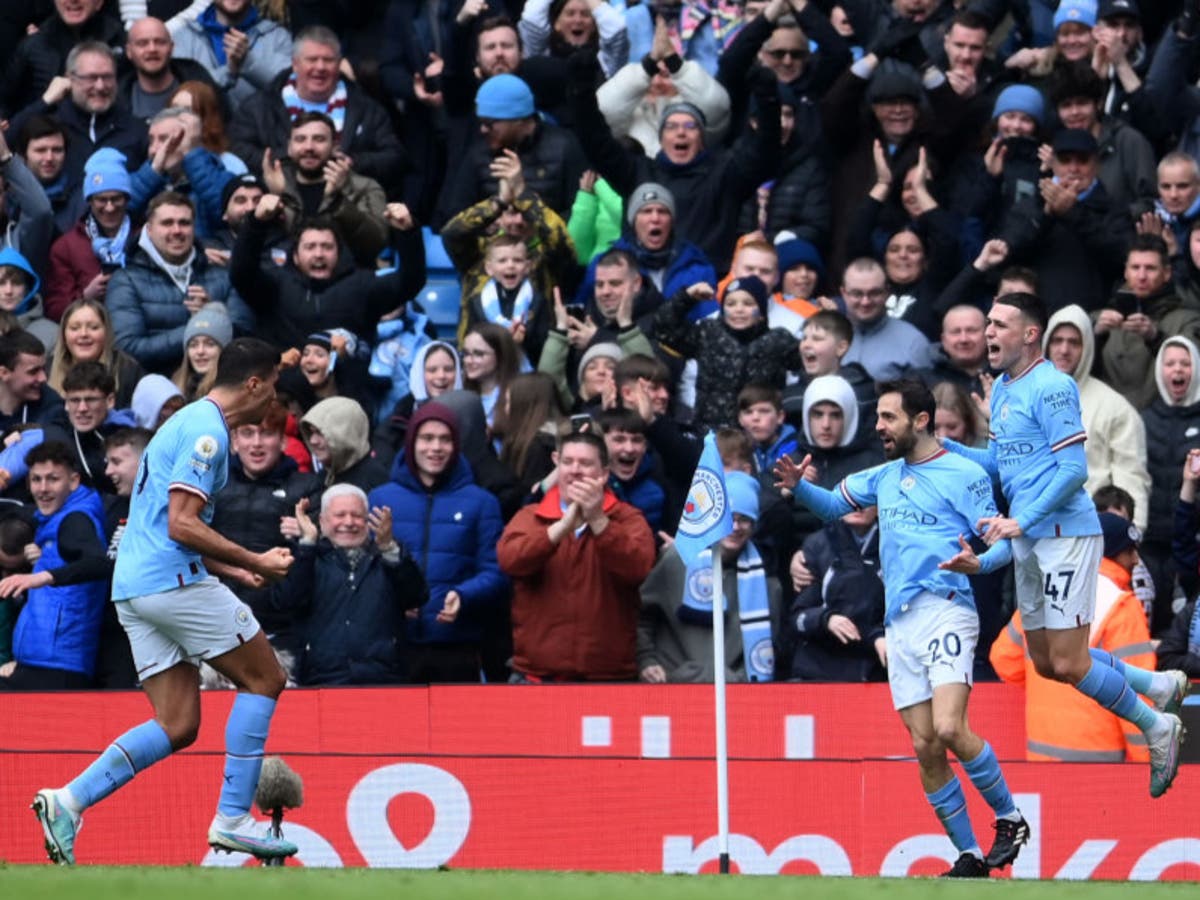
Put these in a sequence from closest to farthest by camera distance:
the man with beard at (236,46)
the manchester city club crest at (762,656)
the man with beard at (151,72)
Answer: the manchester city club crest at (762,656) < the man with beard at (151,72) < the man with beard at (236,46)

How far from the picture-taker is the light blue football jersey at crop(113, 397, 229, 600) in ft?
35.9

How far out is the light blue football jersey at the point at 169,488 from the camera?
11.0m

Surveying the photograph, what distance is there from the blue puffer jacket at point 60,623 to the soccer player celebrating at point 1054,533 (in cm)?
547

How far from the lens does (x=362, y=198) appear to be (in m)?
17.0

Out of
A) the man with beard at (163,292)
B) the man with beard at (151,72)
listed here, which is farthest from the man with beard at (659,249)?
the man with beard at (151,72)

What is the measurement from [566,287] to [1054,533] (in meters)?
5.85

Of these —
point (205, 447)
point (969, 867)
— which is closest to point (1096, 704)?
point (969, 867)

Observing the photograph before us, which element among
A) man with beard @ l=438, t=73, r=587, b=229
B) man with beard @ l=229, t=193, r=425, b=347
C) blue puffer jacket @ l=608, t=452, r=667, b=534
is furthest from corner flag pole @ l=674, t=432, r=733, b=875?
man with beard @ l=438, t=73, r=587, b=229

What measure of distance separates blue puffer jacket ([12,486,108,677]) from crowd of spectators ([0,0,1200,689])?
27mm

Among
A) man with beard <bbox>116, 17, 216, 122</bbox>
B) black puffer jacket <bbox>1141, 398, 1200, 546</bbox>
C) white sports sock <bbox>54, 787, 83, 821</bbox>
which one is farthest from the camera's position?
man with beard <bbox>116, 17, 216, 122</bbox>

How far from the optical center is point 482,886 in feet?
30.5

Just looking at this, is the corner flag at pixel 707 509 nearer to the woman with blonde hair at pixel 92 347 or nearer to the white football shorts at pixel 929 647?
the white football shorts at pixel 929 647

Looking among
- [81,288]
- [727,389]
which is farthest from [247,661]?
[81,288]

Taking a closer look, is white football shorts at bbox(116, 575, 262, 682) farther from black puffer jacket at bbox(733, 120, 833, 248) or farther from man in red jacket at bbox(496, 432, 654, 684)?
black puffer jacket at bbox(733, 120, 833, 248)
